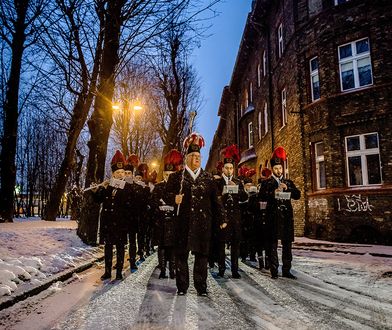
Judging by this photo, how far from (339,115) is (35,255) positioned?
498 inches

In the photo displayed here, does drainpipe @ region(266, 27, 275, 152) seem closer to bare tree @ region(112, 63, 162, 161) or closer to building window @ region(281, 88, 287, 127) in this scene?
building window @ region(281, 88, 287, 127)

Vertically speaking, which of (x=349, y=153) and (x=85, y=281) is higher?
(x=349, y=153)

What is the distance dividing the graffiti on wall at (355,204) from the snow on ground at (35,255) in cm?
952

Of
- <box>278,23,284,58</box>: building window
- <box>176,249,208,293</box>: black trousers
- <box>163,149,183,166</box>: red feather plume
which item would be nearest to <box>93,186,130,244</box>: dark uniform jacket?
<box>163,149,183,166</box>: red feather plume

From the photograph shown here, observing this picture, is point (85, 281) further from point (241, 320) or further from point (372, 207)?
point (372, 207)

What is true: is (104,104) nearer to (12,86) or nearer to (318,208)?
(12,86)

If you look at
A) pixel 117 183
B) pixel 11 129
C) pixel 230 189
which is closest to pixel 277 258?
pixel 230 189

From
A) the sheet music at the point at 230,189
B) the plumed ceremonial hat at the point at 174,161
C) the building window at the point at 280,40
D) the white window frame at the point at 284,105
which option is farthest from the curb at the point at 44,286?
the building window at the point at 280,40

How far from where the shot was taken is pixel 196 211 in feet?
17.0

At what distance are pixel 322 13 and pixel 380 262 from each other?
11.6 m

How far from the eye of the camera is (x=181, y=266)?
5160 millimetres

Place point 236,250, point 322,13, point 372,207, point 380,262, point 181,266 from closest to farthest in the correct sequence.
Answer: point 181,266
point 236,250
point 380,262
point 372,207
point 322,13

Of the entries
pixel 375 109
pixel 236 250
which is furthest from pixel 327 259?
pixel 375 109

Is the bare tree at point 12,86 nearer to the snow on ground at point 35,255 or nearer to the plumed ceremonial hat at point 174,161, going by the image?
the snow on ground at point 35,255
